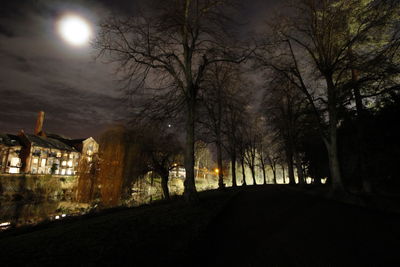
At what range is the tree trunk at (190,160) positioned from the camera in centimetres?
1060

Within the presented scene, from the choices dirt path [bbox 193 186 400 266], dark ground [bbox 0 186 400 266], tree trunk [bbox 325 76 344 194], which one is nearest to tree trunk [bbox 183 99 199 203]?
dirt path [bbox 193 186 400 266]

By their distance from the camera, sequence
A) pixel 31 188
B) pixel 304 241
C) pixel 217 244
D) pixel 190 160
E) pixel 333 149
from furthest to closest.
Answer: pixel 31 188
pixel 333 149
pixel 190 160
pixel 217 244
pixel 304 241

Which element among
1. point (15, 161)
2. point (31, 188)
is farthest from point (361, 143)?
point (15, 161)

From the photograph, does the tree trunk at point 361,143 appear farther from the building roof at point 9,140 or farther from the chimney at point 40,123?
the chimney at point 40,123

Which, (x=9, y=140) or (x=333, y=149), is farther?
(x=9, y=140)

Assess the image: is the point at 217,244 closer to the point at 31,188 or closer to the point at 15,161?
the point at 31,188

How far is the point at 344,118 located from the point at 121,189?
2343 cm

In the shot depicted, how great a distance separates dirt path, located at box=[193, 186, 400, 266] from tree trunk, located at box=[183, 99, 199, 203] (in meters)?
2.72

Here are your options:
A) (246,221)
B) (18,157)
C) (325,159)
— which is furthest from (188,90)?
(18,157)

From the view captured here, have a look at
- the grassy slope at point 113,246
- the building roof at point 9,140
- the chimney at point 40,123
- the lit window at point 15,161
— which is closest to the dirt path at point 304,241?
the grassy slope at point 113,246

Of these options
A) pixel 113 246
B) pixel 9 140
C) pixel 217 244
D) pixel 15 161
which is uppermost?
pixel 9 140

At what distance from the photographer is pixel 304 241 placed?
5.31 m

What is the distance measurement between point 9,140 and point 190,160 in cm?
6359

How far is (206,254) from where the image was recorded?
4789 millimetres
